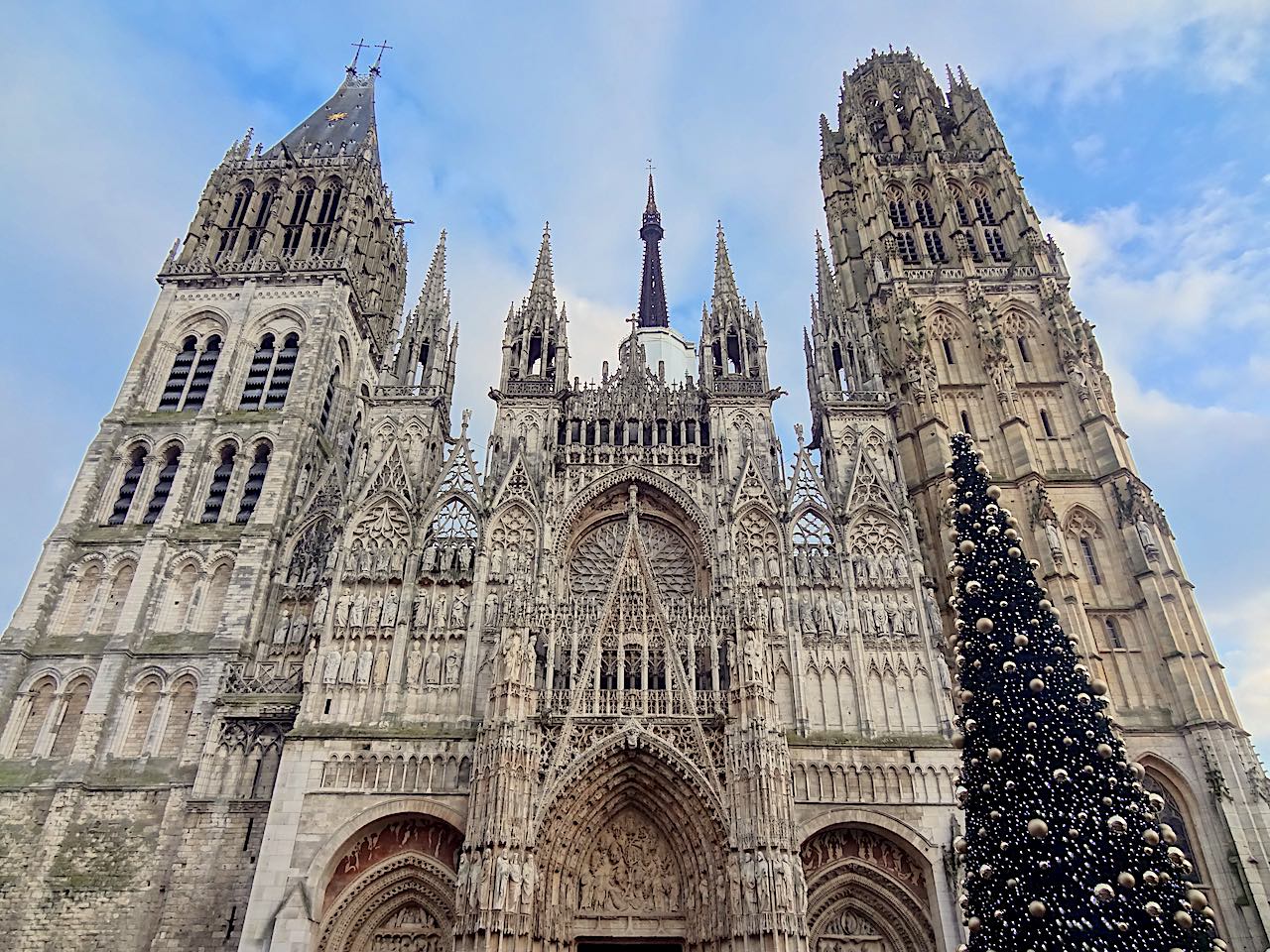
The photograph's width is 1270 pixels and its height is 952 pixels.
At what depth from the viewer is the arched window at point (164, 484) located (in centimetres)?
2733

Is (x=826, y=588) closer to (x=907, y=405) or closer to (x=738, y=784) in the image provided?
(x=738, y=784)

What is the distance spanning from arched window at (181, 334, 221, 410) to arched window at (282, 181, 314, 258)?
4.99 meters

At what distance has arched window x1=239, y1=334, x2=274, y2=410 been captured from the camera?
30047 millimetres

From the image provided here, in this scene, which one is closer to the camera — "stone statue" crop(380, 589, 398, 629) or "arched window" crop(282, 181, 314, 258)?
"stone statue" crop(380, 589, 398, 629)

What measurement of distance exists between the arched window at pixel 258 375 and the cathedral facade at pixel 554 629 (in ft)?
0.44

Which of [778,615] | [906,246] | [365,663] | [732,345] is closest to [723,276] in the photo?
[732,345]

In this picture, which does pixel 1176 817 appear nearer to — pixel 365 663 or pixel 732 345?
pixel 732 345

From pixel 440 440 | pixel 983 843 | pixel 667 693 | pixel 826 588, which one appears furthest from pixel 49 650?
pixel 983 843

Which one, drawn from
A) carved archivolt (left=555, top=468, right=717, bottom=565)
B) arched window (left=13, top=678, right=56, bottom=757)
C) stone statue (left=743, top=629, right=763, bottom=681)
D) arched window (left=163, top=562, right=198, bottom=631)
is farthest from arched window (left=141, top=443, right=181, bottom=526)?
stone statue (left=743, top=629, right=763, bottom=681)

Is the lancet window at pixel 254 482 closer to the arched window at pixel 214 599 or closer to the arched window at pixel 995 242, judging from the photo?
the arched window at pixel 214 599

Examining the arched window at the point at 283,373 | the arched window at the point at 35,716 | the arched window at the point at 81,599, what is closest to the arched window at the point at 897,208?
the arched window at the point at 283,373

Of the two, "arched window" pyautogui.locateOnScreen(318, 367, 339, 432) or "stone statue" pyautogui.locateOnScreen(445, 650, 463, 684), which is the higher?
"arched window" pyautogui.locateOnScreen(318, 367, 339, 432)

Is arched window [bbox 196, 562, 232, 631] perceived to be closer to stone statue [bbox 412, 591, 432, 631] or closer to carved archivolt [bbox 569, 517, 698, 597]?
stone statue [bbox 412, 591, 432, 631]

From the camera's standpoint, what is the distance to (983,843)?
418 inches
